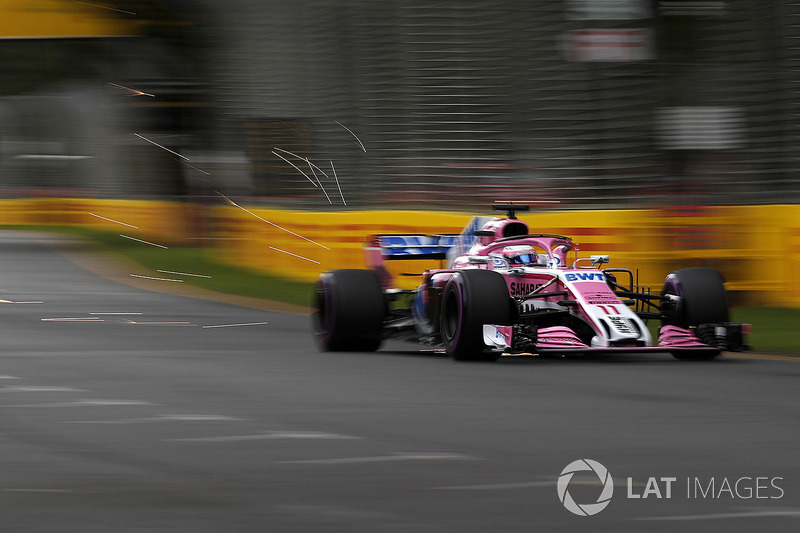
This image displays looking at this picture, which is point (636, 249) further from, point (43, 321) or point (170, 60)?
point (170, 60)

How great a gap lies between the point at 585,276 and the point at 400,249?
2.09 meters

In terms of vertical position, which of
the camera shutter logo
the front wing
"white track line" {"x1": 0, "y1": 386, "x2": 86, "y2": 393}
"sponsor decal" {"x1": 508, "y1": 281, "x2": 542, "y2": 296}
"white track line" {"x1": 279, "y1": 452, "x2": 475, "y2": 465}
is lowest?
the camera shutter logo

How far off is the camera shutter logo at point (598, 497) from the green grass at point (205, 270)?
11209 millimetres

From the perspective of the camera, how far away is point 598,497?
5766mm

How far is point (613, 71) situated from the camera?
17.2 m

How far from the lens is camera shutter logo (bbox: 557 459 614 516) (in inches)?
220

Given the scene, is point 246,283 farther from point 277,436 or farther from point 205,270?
point 277,436

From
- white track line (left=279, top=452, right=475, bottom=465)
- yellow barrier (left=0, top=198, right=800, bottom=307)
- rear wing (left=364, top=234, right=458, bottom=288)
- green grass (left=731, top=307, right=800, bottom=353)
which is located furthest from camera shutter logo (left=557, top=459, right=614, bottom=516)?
yellow barrier (left=0, top=198, right=800, bottom=307)

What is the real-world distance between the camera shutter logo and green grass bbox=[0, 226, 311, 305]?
11209 millimetres

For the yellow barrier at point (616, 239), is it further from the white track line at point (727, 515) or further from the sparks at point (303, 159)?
the white track line at point (727, 515)

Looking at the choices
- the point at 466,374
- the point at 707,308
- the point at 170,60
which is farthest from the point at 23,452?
the point at 170,60

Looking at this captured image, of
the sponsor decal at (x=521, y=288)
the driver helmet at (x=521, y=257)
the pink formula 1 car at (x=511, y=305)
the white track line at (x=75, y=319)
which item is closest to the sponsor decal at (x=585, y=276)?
the pink formula 1 car at (x=511, y=305)

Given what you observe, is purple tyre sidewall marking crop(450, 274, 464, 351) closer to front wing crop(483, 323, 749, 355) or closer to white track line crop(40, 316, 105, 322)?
front wing crop(483, 323, 749, 355)

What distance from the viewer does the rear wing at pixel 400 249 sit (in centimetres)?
1280
